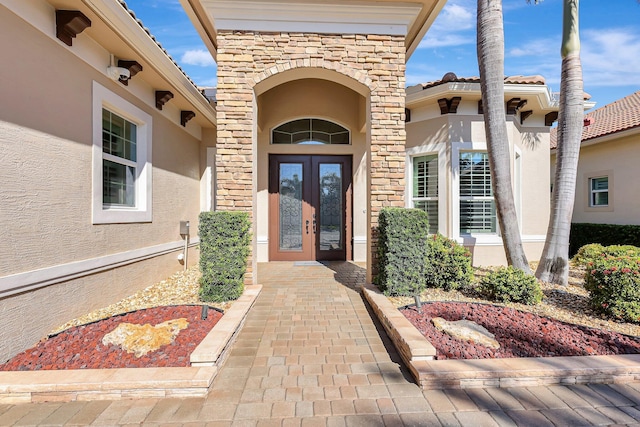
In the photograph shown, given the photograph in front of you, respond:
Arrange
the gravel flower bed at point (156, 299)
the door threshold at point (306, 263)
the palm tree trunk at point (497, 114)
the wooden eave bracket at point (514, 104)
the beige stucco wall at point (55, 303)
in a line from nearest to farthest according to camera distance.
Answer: the beige stucco wall at point (55, 303)
the gravel flower bed at point (156, 299)
the palm tree trunk at point (497, 114)
the wooden eave bracket at point (514, 104)
the door threshold at point (306, 263)

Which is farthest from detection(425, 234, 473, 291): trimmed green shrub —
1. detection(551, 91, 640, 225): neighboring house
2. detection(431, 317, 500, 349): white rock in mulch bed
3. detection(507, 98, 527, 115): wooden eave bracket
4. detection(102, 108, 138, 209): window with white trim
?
detection(551, 91, 640, 225): neighboring house

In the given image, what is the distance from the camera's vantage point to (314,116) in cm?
780

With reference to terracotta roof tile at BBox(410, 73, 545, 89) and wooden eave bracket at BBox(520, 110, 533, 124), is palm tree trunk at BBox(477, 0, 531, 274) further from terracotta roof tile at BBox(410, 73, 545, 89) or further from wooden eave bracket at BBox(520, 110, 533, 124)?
wooden eave bracket at BBox(520, 110, 533, 124)

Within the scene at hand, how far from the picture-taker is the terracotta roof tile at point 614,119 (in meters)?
9.11

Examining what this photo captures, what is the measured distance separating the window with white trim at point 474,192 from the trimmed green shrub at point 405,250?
333 centimetres

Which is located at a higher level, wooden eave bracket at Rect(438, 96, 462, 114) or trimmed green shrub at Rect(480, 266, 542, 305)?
wooden eave bracket at Rect(438, 96, 462, 114)

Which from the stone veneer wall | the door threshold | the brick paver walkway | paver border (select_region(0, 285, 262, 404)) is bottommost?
the brick paver walkway

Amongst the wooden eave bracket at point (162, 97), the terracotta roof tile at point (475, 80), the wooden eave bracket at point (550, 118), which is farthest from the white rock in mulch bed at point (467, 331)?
the wooden eave bracket at point (550, 118)

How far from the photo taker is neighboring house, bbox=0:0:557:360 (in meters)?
3.31

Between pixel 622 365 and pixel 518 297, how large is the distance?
171 centimetres

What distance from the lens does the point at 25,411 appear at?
231cm

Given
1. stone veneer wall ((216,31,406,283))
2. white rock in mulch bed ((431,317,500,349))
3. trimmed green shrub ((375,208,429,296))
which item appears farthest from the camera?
stone veneer wall ((216,31,406,283))

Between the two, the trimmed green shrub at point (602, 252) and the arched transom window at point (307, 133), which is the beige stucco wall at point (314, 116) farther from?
the trimmed green shrub at point (602, 252)

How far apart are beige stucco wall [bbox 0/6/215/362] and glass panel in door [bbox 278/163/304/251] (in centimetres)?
369
